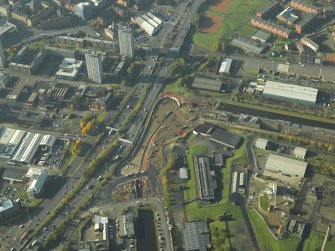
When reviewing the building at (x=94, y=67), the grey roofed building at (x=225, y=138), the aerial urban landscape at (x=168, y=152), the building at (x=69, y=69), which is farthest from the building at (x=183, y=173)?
the building at (x=69, y=69)

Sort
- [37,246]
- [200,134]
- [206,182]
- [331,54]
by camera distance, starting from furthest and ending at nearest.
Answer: [331,54], [200,134], [206,182], [37,246]

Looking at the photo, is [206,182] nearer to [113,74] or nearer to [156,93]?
[156,93]

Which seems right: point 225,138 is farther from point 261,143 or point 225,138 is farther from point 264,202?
point 264,202

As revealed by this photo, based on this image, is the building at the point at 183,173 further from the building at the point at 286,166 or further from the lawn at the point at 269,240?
the lawn at the point at 269,240

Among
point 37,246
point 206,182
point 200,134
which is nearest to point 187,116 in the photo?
point 200,134

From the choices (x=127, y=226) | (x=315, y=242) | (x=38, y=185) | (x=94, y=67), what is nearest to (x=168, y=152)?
(x=127, y=226)

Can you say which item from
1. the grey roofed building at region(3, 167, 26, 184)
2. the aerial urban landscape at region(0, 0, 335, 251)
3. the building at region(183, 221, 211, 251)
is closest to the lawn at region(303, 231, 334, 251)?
Result: the aerial urban landscape at region(0, 0, 335, 251)
